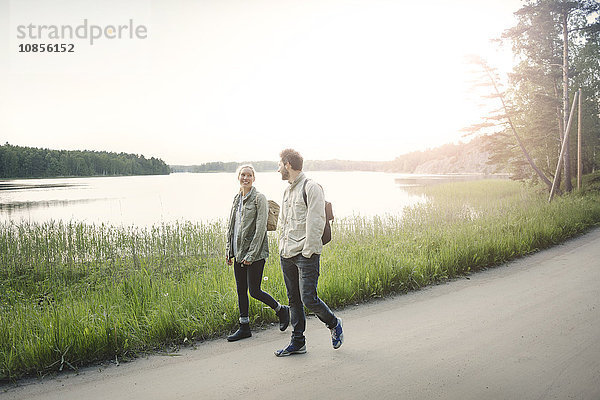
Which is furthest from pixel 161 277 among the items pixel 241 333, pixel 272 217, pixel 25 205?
pixel 25 205

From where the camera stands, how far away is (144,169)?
96750mm

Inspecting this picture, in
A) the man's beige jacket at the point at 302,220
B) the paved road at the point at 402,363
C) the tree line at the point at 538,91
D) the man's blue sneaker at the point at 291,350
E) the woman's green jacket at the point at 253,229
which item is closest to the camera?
the paved road at the point at 402,363

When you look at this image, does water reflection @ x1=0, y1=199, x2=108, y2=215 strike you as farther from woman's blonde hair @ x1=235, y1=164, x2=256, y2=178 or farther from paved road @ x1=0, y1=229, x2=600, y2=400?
paved road @ x1=0, y1=229, x2=600, y2=400

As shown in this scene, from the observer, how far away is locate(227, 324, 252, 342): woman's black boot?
15.9 feet

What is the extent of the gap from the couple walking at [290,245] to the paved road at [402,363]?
0.27 m

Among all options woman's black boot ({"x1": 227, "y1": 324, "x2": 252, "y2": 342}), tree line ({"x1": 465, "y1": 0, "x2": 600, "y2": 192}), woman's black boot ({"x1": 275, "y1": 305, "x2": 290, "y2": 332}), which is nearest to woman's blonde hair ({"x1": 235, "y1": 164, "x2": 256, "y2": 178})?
woman's black boot ({"x1": 275, "y1": 305, "x2": 290, "y2": 332})

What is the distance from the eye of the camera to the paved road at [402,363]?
3.50 meters

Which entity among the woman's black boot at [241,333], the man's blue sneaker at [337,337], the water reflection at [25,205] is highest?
the water reflection at [25,205]

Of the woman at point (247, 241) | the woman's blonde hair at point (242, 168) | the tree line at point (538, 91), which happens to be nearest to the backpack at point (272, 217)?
the woman at point (247, 241)

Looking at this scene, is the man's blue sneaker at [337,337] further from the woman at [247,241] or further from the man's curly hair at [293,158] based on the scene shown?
the man's curly hair at [293,158]

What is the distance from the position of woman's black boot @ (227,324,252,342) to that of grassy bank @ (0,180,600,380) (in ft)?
1.07

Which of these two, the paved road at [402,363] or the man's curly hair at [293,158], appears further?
the man's curly hair at [293,158]

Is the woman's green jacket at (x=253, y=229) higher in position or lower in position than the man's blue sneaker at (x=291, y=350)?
higher

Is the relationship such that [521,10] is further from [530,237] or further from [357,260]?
[357,260]
